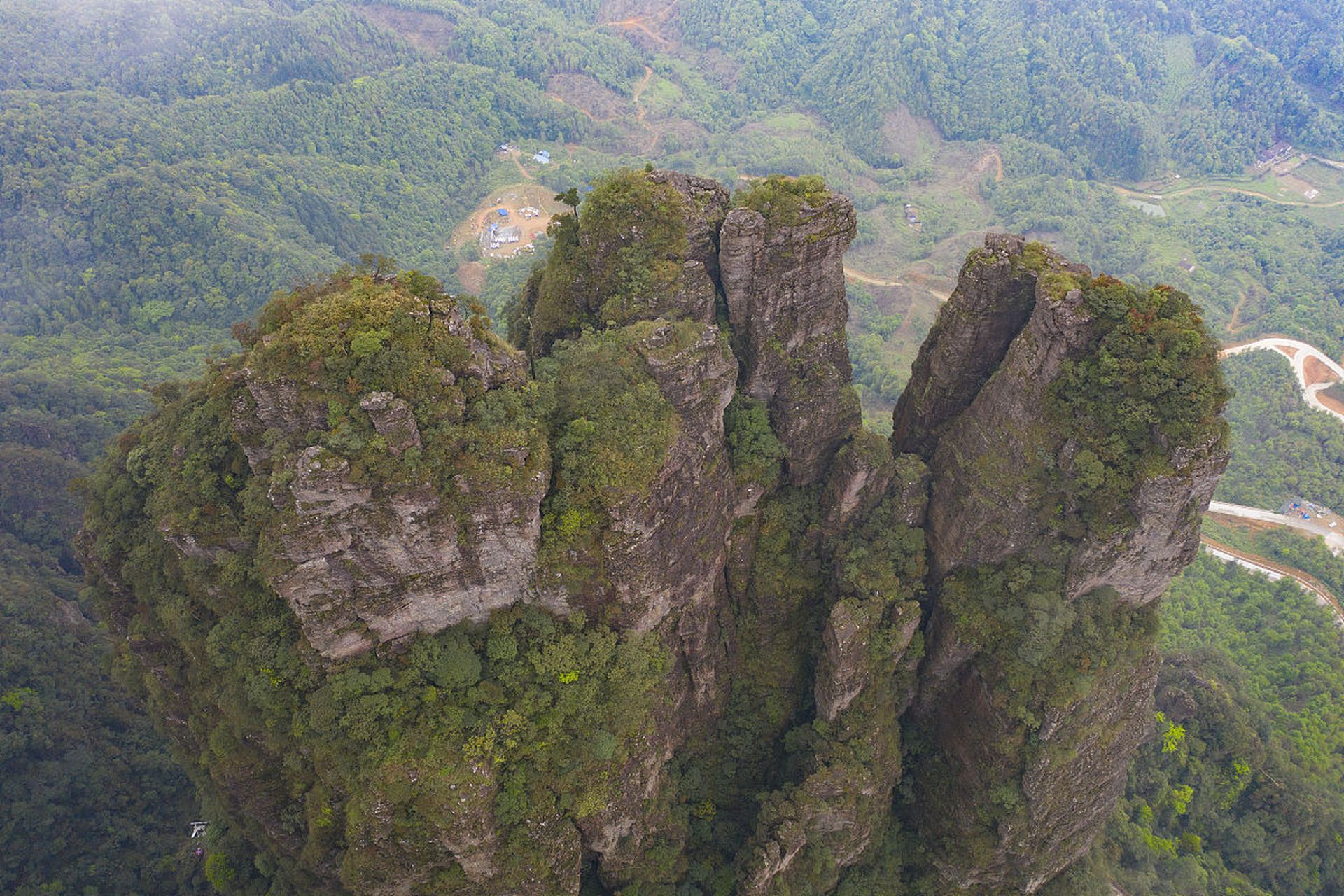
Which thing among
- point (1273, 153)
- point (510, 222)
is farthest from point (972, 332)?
point (1273, 153)

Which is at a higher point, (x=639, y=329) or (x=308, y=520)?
(x=639, y=329)

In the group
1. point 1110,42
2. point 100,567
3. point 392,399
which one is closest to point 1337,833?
point 392,399

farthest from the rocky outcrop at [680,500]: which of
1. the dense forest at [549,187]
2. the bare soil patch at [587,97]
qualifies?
the bare soil patch at [587,97]

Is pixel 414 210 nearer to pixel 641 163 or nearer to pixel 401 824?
pixel 641 163

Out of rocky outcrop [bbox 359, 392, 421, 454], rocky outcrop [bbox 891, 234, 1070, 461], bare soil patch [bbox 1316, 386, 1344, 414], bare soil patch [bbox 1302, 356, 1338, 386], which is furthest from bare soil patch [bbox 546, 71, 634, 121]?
rocky outcrop [bbox 359, 392, 421, 454]

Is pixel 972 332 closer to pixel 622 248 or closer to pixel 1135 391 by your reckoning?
pixel 1135 391

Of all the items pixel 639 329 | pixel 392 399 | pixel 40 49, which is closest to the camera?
pixel 392 399

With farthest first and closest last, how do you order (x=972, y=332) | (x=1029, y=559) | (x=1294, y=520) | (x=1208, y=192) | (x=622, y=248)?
(x=1208, y=192) < (x=1294, y=520) < (x=1029, y=559) < (x=972, y=332) < (x=622, y=248)
